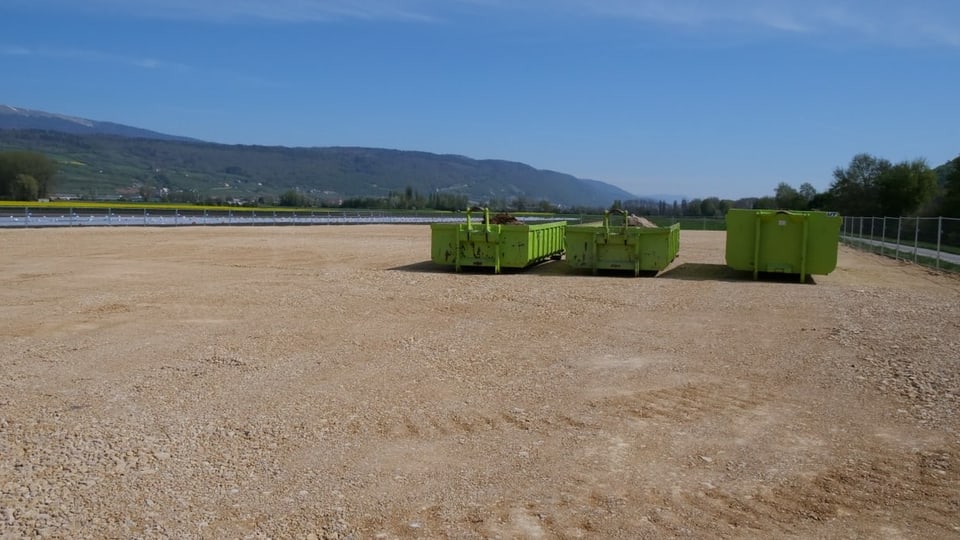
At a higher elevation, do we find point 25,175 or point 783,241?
point 25,175

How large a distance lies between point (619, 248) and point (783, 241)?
3.91 meters

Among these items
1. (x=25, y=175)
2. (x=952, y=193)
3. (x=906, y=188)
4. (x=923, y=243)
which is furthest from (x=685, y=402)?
(x=25, y=175)

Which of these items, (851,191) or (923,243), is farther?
(851,191)

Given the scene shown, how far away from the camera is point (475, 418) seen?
730cm

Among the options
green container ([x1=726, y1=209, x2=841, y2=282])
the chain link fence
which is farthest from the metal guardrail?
green container ([x1=726, y1=209, x2=841, y2=282])

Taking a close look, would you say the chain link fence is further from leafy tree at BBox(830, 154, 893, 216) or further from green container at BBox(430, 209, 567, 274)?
leafy tree at BBox(830, 154, 893, 216)

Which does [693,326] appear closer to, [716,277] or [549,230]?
[716,277]

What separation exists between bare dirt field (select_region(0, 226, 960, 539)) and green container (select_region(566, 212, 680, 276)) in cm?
502

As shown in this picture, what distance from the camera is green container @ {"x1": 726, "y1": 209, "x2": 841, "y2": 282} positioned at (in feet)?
63.2

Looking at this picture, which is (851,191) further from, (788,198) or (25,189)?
(25,189)

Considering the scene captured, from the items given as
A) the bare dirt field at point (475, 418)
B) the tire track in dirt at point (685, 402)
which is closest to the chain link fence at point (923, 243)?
the bare dirt field at point (475, 418)

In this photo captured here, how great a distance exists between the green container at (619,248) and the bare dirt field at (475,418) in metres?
5.02

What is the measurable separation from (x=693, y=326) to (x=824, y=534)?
25.9 ft

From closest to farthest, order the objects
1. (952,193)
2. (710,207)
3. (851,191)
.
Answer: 1. (952,193)
2. (851,191)
3. (710,207)
